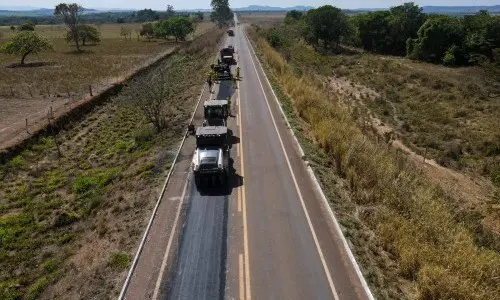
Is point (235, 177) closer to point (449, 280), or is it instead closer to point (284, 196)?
point (284, 196)

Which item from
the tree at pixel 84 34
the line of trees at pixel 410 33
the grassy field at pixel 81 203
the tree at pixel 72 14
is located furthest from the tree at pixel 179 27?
the grassy field at pixel 81 203

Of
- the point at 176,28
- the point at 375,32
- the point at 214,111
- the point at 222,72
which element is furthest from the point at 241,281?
the point at 176,28

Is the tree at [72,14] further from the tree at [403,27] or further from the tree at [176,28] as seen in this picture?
the tree at [403,27]

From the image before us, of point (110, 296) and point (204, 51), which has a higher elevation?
point (204, 51)

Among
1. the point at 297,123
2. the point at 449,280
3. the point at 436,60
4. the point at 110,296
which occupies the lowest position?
the point at 110,296

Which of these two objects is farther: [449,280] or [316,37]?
[316,37]

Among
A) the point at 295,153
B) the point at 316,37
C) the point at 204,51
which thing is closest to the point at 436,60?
the point at 316,37

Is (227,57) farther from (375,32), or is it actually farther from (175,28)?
(175,28)
